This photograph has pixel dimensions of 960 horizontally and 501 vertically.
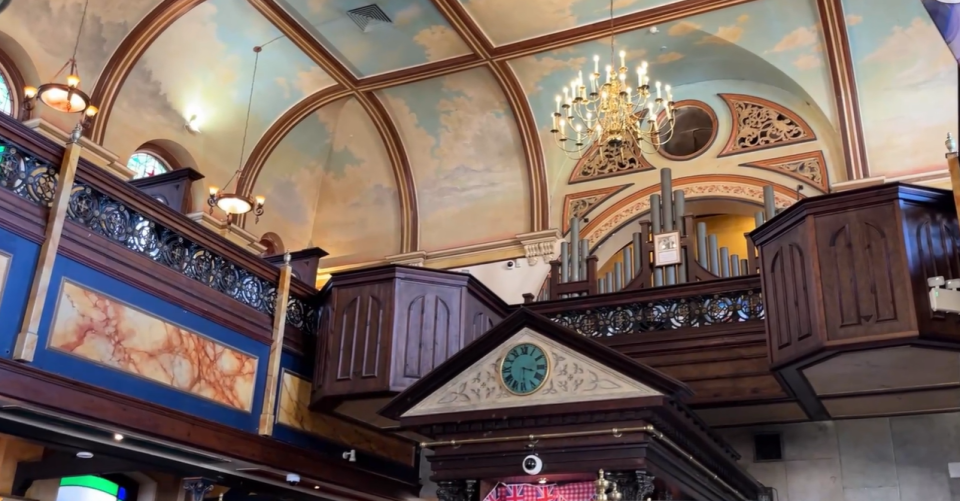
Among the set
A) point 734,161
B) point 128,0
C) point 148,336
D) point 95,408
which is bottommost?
point 95,408

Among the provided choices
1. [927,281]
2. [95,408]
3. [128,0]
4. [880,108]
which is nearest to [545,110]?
[880,108]

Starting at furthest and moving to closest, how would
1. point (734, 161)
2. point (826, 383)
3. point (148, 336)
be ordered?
point (734, 161), point (826, 383), point (148, 336)

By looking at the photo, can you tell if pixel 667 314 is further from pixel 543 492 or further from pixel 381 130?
pixel 381 130

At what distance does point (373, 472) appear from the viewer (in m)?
9.33

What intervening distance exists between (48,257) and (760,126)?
8.98 metres

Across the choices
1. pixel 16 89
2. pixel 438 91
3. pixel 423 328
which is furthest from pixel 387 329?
pixel 16 89

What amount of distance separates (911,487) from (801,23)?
556cm

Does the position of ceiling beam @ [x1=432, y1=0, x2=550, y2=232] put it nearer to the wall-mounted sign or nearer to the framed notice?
the framed notice

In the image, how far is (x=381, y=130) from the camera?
13.1 meters

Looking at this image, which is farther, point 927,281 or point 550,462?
point 927,281

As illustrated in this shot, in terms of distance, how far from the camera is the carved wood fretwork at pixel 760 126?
11383mm

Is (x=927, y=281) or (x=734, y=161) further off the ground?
(x=734, y=161)

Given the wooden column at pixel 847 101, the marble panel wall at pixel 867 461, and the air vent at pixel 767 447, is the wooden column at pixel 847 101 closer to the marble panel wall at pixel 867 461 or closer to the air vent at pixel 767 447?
the marble panel wall at pixel 867 461

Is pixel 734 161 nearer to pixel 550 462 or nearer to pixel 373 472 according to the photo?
pixel 373 472
